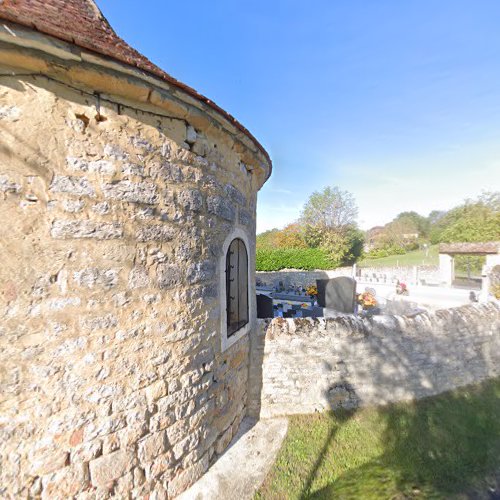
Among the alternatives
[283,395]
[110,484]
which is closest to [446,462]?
[283,395]

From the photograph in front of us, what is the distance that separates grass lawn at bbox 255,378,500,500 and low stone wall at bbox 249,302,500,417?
0.31 m

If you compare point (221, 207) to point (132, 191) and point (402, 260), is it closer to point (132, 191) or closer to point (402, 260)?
point (132, 191)

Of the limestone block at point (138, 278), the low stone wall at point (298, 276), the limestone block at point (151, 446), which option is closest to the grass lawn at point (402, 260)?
the low stone wall at point (298, 276)

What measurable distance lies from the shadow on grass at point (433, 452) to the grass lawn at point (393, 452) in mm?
12

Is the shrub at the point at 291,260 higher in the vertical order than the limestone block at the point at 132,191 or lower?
lower

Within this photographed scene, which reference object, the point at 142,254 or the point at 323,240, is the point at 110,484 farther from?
the point at 323,240

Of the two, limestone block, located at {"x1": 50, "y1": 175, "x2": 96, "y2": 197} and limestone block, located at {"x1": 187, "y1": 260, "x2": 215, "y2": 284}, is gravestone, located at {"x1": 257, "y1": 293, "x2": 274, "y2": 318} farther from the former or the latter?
limestone block, located at {"x1": 50, "y1": 175, "x2": 96, "y2": 197}

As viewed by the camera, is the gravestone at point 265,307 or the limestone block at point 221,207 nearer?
the limestone block at point 221,207

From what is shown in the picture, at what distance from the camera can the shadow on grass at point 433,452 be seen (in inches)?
129

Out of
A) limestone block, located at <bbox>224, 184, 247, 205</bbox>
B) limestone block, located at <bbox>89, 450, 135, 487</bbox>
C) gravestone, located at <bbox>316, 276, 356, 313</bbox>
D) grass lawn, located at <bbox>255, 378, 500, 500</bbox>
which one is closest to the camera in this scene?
limestone block, located at <bbox>89, 450, 135, 487</bbox>

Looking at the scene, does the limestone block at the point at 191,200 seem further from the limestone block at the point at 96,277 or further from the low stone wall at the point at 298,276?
the low stone wall at the point at 298,276

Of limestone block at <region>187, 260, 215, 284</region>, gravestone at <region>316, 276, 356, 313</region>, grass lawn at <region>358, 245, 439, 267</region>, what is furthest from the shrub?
limestone block at <region>187, 260, 215, 284</region>

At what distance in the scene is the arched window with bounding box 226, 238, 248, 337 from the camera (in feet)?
12.4

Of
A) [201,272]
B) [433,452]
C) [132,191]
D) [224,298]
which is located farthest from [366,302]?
[132,191]
